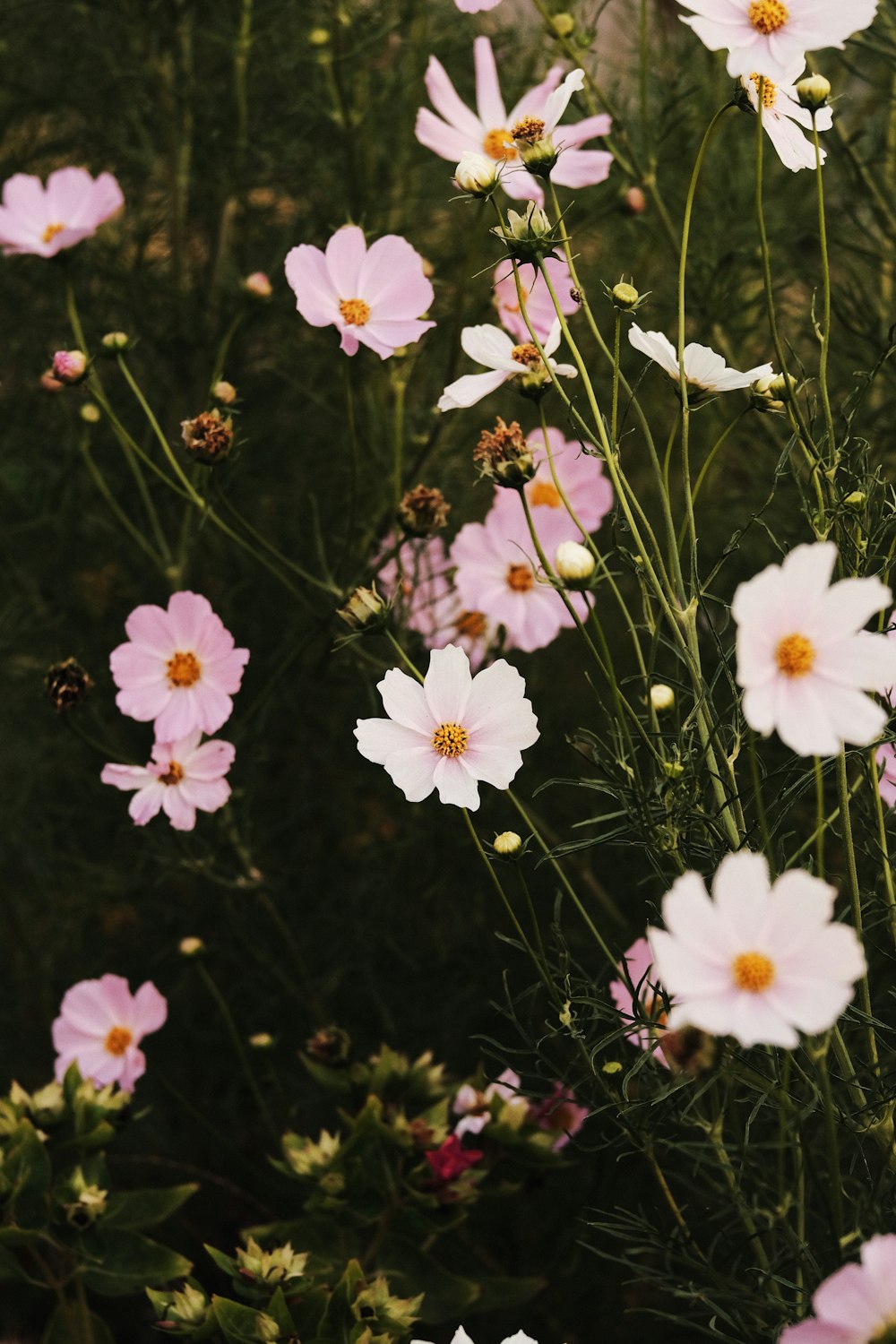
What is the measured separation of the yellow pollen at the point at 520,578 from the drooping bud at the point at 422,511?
0.12m

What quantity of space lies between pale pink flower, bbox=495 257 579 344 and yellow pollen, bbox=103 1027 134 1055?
1.80ft

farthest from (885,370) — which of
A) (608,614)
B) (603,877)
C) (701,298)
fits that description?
(603,877)

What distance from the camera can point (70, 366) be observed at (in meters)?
0.77

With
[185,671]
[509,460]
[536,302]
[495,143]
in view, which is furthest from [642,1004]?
[495,143]

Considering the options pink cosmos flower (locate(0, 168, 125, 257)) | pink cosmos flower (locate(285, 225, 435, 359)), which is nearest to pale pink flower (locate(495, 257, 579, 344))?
pink cosmos flower (locate(285, 225, 435, 359))

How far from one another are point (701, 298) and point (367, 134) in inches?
12.9

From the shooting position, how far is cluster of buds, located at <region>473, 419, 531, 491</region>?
24.0 inches

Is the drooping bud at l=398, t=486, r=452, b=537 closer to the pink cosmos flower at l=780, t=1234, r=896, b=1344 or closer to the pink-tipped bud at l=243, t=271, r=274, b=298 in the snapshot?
the pink-tipped bud at l=243, t=271, r=274, b=298

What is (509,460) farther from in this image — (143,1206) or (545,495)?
(143,1206)

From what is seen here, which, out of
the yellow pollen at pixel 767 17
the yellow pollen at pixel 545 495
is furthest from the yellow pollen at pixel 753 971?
the yellow pollen at pixel 545 495

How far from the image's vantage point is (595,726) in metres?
1.27

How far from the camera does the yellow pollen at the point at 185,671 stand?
0.82m

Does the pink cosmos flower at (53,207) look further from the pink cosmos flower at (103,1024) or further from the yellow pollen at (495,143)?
the pink cosmos flower at (103,1024)

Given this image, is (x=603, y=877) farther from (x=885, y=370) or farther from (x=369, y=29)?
(x=369, y=29)
